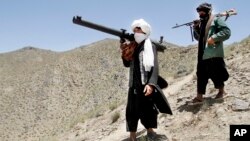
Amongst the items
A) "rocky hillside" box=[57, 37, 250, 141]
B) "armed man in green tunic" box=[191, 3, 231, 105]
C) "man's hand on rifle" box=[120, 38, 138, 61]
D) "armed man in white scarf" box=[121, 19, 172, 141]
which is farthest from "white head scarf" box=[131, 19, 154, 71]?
"armed man in green tunic" box=[191, 3, 231, 105]

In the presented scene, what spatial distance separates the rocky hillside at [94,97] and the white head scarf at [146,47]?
1.25 metres

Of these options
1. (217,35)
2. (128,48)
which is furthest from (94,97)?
(128,48)

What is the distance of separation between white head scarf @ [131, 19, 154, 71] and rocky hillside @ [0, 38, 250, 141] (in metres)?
1.25

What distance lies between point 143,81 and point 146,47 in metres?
0.52

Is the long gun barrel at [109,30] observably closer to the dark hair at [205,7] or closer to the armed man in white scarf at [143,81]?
the armed man in white scarf at [143,81]

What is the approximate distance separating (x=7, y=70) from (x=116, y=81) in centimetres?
2604

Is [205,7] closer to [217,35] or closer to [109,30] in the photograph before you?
[217,35]

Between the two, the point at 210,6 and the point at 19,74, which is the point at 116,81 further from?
the point at 210,6

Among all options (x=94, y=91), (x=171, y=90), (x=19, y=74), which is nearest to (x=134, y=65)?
(x=171, y=90)

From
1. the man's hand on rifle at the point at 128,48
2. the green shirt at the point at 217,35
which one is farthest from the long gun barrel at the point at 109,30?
the green shirt at the point at 217,35

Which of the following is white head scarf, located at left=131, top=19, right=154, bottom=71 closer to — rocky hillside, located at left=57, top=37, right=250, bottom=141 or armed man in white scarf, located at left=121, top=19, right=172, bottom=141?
armed man in white scarf, located at left=121, top=19, right=172, bottom=141

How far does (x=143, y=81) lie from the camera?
6480 mm

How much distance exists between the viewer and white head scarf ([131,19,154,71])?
645 centimetres

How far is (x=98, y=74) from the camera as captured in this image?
63.6 meters
